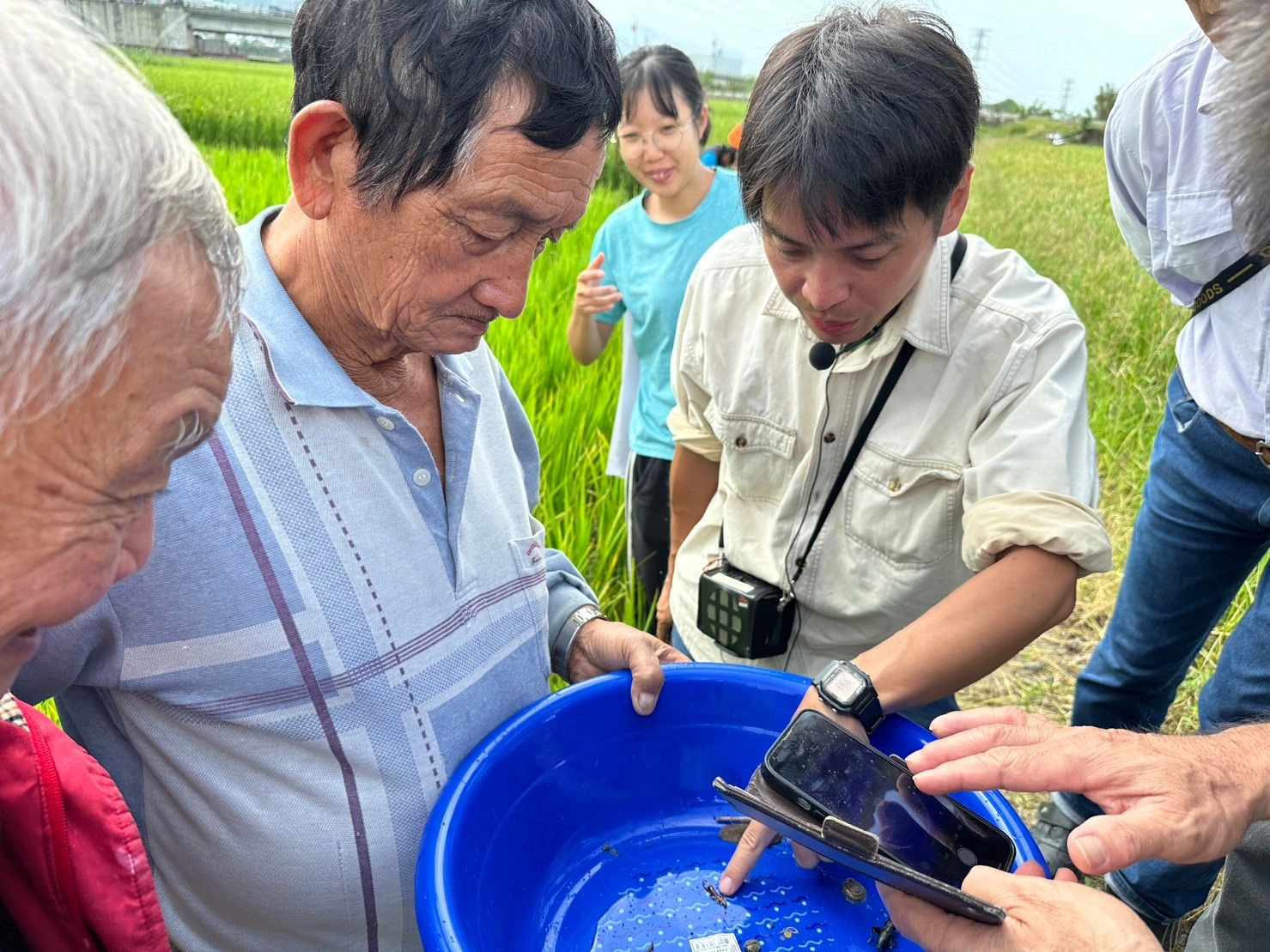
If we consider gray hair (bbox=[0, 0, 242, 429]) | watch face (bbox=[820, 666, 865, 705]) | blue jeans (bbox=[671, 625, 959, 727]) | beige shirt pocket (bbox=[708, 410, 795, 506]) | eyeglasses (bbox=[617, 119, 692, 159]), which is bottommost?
blue jeans (bbox=[671, 625, 959, 727])

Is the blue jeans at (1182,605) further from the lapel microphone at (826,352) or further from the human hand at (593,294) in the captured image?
the human hand at (593,294)

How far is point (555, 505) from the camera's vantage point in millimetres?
3045

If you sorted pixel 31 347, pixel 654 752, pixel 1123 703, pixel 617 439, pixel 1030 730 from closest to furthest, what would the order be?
pixel 31 347
pixel 1030 730
pixel 654 752
pixel 1123 703
pixel 617 439

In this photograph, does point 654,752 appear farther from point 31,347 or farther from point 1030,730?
point 31,347

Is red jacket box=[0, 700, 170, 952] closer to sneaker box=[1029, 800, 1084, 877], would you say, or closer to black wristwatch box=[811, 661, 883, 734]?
black wristwatch box=[811, 661, 883, 734]

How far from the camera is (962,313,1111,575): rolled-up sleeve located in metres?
1.30

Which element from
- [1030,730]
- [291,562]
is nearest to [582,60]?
[291,562]

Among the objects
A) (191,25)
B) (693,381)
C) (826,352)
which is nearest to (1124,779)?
(826,352)

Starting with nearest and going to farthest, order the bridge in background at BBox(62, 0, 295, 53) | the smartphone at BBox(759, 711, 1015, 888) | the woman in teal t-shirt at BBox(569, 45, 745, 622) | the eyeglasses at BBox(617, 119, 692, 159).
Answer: the smartphone at BBox(759, 711, 1015, 888), the woman in teal t-shirt at BBox(569, 45, 745, 622), the eyeglasses at BBox(617, 119, 692, 159), the bridge in background at BBox(62, 0, 295, 53)

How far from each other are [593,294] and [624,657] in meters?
1.65

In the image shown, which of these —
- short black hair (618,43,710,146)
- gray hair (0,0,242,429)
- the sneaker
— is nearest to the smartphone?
gray hair (0,0,242,429)

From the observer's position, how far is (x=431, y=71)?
0.97m

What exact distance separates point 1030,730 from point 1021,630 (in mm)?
243

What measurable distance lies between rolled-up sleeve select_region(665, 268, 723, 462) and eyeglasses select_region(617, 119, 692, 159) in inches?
46.1
